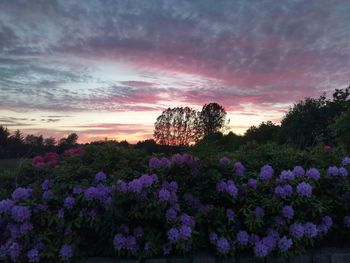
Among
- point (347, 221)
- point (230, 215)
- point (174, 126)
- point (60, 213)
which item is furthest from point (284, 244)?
point (174, 126)

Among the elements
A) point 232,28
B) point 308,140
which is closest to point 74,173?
point 232,28

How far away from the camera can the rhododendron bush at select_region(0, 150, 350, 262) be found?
322cm

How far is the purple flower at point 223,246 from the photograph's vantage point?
3.27 metres

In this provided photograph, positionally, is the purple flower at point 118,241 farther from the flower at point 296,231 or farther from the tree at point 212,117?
the tree at point 212,117

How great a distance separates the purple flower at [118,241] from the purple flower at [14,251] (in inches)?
30.3

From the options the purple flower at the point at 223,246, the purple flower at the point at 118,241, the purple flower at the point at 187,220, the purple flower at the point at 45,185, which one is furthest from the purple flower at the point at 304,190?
the purple flower at the point at 45,185

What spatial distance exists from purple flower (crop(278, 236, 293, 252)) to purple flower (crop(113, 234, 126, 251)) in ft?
4.48

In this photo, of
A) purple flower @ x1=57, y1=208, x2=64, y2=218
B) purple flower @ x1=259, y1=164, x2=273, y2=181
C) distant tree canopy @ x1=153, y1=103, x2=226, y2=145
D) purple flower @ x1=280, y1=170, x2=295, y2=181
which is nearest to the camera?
purple flower @ x1=57, y1=208, x2=64, y2=218

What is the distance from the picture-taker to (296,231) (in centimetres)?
342

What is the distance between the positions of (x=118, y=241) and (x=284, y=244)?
144cm

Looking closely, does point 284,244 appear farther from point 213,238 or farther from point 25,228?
point 25,228

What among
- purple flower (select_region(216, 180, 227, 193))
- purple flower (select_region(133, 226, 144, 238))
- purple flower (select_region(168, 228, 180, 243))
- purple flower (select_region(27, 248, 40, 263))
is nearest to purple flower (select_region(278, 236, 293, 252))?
purple flower (select_region(216, 180, 227, 193))

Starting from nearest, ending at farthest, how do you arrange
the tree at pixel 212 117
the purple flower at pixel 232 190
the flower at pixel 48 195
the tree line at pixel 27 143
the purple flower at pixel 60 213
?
the purple flower at pixel 60 213 < the flower at pixel 48 195 < the purple flower at pixel 232 190 < the tree line at pixel 27 143 < the tree at pixel 212 117

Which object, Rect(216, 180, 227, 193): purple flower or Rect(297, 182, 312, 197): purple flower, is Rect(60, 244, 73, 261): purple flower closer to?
Rect(216, 180, 227, 193): purple flower
